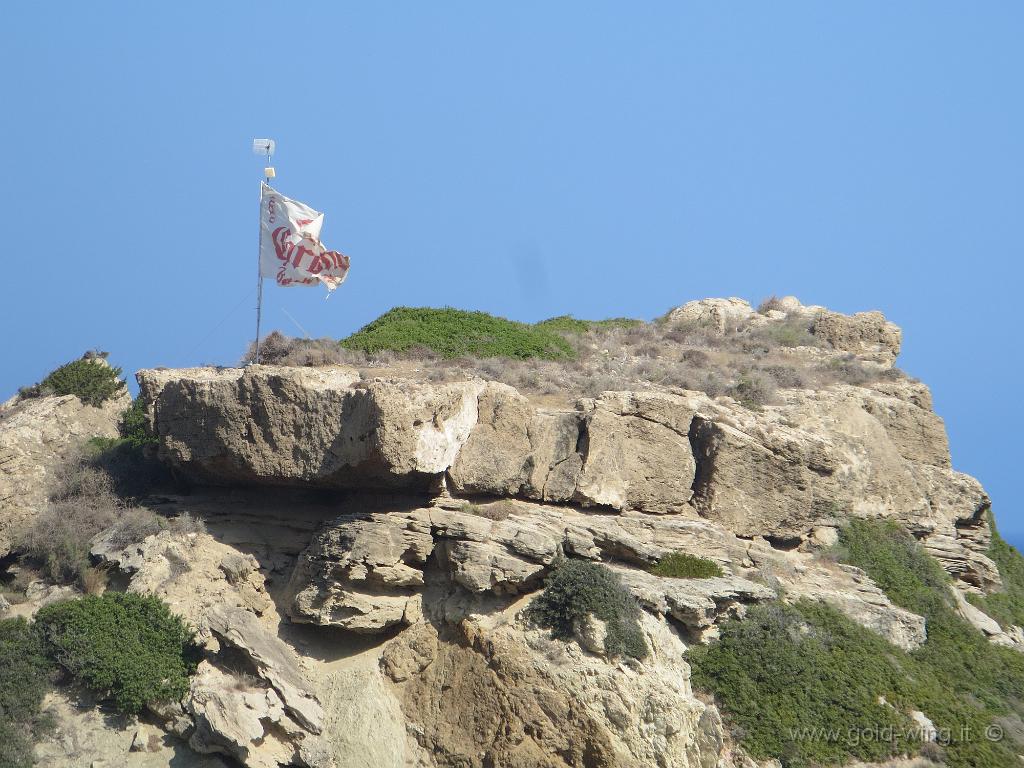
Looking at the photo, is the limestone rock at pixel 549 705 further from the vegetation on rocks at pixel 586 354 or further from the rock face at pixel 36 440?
the rock face at pixel 36 440

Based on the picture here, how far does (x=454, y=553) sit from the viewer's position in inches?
742

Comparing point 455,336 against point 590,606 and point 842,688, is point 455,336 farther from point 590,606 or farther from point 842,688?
point 842,688

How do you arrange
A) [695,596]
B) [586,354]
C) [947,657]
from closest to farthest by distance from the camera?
[695,596], [947,657], [586,354]

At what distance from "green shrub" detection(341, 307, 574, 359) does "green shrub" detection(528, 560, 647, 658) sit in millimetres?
9777

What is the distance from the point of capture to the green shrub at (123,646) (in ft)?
58.7

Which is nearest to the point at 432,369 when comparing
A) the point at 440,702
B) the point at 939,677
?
the point at 440,702

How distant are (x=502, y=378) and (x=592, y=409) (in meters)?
3.62

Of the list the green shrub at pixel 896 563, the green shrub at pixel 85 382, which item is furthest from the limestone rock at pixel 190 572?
the green shrub at pixel 896 563

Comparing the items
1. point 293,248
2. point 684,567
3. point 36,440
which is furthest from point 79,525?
point 684,567

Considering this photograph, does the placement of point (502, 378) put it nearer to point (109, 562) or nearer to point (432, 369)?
point (432, 369)

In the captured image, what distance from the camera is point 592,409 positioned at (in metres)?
21.3

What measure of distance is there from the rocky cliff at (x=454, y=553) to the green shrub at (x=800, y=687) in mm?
467

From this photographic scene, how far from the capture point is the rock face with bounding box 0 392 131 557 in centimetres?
2103

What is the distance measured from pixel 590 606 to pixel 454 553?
102 inches
